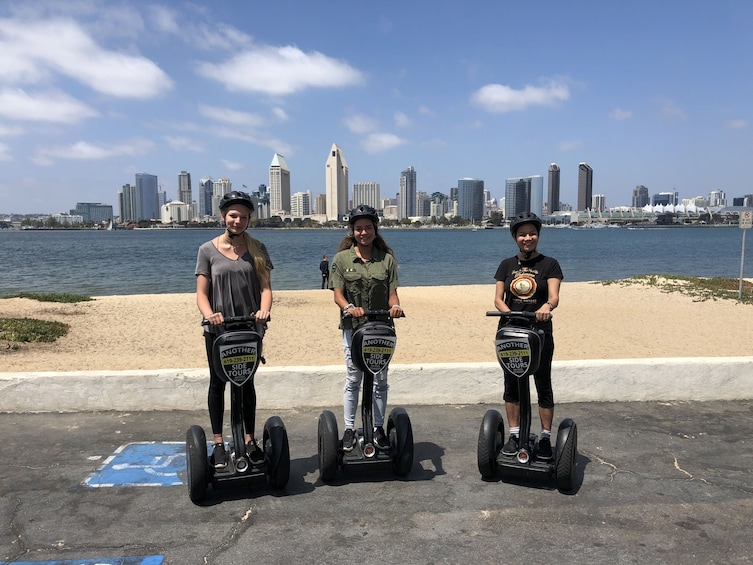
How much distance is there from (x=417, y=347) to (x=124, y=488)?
7.31 m

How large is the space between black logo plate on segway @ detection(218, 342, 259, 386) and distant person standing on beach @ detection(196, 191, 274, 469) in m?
0.18

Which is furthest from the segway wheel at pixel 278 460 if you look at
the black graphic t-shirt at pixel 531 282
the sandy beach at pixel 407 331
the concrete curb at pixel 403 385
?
the sandy beach at pixel 407 331

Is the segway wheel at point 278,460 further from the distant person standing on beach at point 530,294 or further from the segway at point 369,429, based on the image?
the distant person standing on beach at point 530,294

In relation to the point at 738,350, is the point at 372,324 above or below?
above

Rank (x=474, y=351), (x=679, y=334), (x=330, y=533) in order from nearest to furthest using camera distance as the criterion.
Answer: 1. (x=330, y=533)
2. (x=474, y=351)
3. (x=679, y=334)

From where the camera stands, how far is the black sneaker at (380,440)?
13.3 ft

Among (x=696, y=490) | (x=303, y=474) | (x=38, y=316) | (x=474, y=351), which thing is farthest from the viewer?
(x=38, y=316)

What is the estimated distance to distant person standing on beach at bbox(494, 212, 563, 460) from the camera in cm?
397

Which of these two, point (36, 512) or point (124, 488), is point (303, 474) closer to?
point (124, 488)

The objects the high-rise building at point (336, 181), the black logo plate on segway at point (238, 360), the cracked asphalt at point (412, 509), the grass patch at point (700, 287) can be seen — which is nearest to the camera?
the cracked asphalt at point (412, 509)

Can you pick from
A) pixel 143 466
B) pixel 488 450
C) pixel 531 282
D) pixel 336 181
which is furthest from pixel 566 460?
pixel 336 181

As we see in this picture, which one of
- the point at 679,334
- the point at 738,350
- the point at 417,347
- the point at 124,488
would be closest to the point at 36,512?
the point at 124,488

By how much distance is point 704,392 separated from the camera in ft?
18.8

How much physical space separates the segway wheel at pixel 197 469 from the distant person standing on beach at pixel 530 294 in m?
2.03
